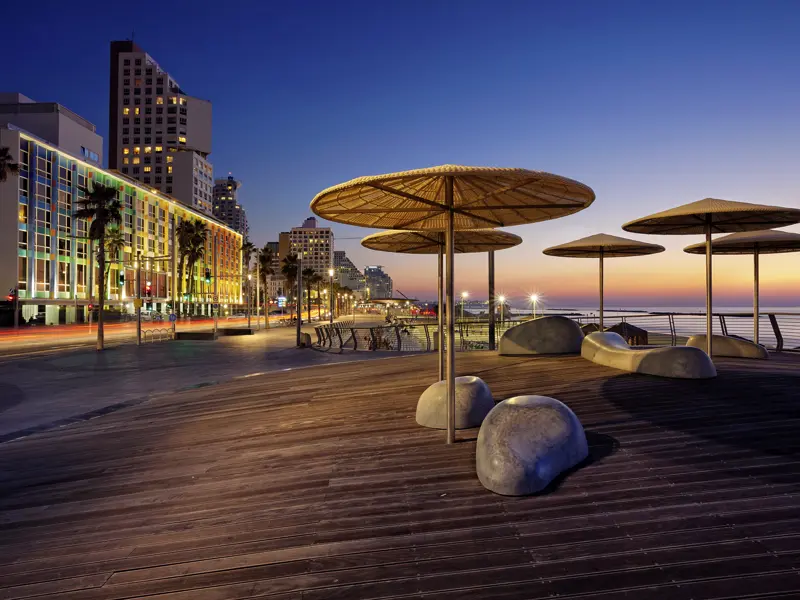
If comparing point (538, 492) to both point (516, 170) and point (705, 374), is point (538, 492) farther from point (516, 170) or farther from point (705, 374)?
point (705, 374)

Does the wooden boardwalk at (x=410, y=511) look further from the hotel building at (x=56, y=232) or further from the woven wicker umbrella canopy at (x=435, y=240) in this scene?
the hotel building at (x=56, y=232)

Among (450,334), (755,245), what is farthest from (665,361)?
(755,245)

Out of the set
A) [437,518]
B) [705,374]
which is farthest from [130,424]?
[705,374]

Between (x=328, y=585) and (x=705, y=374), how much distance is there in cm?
633

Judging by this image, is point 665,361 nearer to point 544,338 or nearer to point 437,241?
point 544,338

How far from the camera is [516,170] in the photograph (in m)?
3.92

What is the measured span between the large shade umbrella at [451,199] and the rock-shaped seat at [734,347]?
6.03m

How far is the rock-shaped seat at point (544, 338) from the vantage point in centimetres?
1014

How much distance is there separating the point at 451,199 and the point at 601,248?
7.36m

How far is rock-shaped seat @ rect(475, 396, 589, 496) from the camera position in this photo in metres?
3.81

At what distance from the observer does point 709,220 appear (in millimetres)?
7941

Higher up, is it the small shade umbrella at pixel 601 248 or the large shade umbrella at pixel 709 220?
the large shade umbrella at pixel 709 220

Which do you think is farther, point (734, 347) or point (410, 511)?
point (734, 347)

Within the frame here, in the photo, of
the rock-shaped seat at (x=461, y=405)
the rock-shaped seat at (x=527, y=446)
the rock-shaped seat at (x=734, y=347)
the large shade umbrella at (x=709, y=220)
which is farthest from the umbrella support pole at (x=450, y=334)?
the rock-shaped seat at (x=734, y=347)
